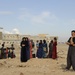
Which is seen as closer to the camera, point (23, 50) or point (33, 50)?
point (23, 50)

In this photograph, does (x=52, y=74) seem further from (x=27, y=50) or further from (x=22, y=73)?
(x=27, y=50)

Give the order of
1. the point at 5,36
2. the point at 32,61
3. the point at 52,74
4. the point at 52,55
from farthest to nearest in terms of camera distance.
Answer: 1. the point at 5,36
2. the point at 52,55
3. the point at 32,61
4. the point at 52,74

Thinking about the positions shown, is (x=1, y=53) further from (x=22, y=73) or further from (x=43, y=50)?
(x=22, y=73)

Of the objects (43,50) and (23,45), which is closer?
(23,45)

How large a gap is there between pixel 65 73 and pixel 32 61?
5.35m

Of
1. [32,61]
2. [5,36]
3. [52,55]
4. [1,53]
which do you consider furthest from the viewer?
[5,36]

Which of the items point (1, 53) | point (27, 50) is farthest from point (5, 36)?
point (27, 50)

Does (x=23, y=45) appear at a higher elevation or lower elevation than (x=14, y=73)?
higher

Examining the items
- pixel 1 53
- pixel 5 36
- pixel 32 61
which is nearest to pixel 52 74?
pixel 32 61

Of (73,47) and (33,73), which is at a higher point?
(73,47)

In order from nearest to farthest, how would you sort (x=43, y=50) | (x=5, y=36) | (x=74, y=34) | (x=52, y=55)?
(x=74, y=34) < (x=52, y=55) < (x=43, y=50) < (x=5, y=36)

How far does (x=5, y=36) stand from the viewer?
209 ft

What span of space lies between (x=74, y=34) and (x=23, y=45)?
5172mm

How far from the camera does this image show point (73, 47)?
11680 millimetres
